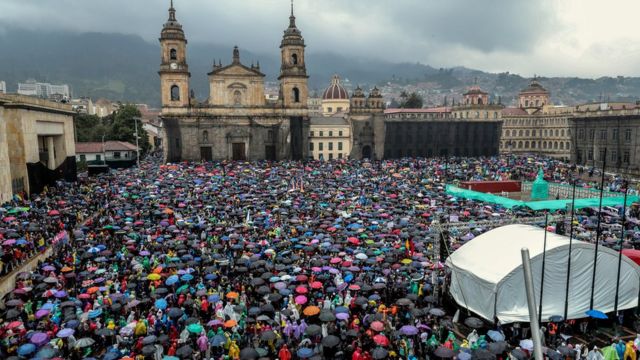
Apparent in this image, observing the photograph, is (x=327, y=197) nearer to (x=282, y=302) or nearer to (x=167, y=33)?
(x=282, y=302)

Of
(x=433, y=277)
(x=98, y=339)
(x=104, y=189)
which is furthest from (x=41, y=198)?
(x=433, y=277)

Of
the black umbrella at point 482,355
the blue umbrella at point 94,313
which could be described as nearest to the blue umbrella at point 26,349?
the blue umbrella at point 94,313

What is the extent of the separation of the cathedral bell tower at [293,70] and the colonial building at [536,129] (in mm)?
49233

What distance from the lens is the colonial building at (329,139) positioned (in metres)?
73.0

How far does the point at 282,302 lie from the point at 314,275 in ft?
6.84

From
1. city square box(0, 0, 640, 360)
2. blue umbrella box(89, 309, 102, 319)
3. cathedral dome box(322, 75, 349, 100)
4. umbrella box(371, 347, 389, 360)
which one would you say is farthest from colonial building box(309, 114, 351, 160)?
umbrella box(371, 347, 389, 360)

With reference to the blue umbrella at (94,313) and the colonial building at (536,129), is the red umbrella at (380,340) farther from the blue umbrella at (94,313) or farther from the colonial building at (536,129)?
the colonial building at (536,129)

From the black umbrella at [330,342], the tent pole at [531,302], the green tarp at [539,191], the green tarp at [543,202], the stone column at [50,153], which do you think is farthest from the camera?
the stone column at [50,153]

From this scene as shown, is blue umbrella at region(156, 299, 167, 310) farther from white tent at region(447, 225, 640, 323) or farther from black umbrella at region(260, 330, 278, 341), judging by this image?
white tent at region(447, 225, 640, 323)

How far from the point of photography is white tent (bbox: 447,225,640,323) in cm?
1505

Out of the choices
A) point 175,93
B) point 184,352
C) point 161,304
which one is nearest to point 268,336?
point 184,352

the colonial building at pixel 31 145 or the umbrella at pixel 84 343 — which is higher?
the colonial building at pixel 31 145

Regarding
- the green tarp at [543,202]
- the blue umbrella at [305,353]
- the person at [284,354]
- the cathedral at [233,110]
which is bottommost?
the person at [284,354]

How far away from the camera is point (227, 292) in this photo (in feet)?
53.3
